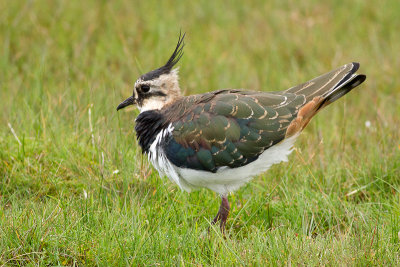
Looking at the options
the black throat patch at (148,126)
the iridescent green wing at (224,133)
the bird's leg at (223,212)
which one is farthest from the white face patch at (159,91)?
the bird's leg at (223,212)

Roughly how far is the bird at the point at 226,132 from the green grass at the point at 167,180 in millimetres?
335

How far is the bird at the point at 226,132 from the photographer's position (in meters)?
5.68

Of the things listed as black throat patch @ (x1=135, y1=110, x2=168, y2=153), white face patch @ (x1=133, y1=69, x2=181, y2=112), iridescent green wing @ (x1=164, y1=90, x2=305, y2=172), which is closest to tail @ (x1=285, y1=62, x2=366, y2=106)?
iridescent green wing @ (x1=164, y1=90, x2=305, y2=172)

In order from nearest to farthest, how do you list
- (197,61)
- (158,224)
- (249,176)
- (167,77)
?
(158,224), (249,176), (167,77), (197,61)

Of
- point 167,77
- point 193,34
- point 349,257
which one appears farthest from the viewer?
point 193,34

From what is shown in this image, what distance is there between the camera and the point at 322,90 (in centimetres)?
604

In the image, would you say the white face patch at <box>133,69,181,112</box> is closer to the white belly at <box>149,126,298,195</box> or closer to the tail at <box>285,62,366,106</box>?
the white belly at <box>149,126,298,195</box>

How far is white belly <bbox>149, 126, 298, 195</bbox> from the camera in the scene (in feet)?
18.7

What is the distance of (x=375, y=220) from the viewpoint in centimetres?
550

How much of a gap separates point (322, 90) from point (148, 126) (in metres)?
1.77

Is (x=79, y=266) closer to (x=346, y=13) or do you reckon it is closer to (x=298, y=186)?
(x=298, y=186)

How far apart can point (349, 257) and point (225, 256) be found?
3.16 feet

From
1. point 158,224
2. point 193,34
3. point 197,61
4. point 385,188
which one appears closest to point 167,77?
point 158,224

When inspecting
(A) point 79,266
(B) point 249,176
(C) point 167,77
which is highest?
(C) point 167,77
